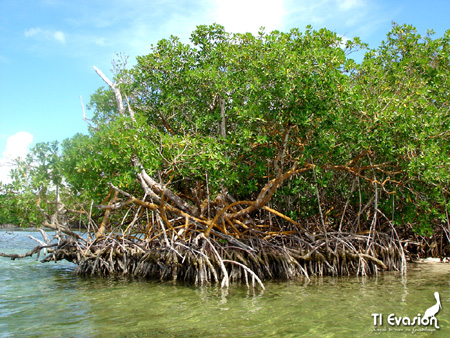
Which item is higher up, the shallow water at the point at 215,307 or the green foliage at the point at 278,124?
the green foliage at the point at 278,124

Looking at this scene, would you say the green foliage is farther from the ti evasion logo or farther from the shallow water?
the ti evasion logo

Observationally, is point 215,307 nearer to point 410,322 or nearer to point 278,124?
point 410,322

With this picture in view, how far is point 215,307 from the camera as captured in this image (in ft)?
18.7

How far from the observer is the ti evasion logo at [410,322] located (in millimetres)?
4785

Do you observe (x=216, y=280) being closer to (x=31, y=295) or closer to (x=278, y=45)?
(x=31, y=295)

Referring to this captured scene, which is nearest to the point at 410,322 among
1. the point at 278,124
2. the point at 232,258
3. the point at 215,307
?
the point at 215,307

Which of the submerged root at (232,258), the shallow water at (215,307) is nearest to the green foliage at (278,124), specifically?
the submerged root at (232,258)

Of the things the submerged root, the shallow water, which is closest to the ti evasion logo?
the shallow water

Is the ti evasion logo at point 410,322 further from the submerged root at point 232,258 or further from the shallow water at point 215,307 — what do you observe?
the submerged root at point 232,258

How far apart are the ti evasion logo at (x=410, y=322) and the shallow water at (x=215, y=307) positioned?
0.14 ft

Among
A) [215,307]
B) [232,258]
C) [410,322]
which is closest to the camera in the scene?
[410,322]

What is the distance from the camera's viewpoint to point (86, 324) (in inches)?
197

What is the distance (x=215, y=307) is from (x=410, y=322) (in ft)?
8.36

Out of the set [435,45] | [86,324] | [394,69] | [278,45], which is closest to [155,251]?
[86,324]
